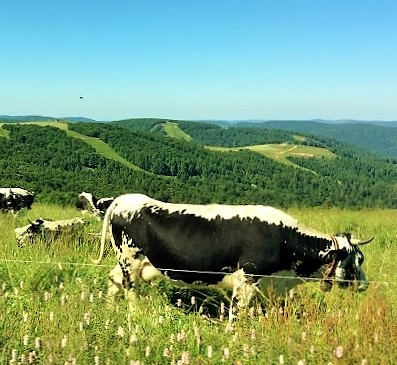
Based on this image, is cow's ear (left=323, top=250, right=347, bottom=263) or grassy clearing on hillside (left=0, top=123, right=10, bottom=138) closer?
cow's ear (left=323, top=250, right=347, bottom=263)

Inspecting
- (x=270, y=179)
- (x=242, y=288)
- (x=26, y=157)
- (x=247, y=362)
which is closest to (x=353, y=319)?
(x=247, y=362)

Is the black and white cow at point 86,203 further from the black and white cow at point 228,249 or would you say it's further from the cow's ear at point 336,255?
the cow's ear at point 336,255

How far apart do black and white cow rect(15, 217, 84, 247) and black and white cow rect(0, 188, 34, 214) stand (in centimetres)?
1176

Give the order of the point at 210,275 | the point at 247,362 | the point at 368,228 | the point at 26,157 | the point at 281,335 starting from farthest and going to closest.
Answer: the point at 26,157
the point at 368,228
the point at 210,275
the point at 281,335
the point at 247,362

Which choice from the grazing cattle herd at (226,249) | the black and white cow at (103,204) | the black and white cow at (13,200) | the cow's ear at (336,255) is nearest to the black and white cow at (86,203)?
the black and white cow at (103,204)

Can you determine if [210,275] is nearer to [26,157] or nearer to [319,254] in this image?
[319,254]

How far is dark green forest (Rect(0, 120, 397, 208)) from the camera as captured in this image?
103812mm

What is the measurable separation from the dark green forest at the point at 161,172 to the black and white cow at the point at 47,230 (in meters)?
69.4

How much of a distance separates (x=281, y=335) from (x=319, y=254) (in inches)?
108

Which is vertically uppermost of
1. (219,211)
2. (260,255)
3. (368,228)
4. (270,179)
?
(219,211)

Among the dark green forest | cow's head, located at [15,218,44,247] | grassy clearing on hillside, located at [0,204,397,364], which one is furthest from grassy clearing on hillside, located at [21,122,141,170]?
grassy clearing on hillside, located at [0,204,397,364]

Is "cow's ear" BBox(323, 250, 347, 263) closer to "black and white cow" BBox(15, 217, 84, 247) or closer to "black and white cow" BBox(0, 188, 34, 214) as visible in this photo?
"black and white cow" BBox(15, 217, 84, 247)

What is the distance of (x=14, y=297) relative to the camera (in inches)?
245

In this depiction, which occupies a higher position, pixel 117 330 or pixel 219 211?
pixel 219 211
